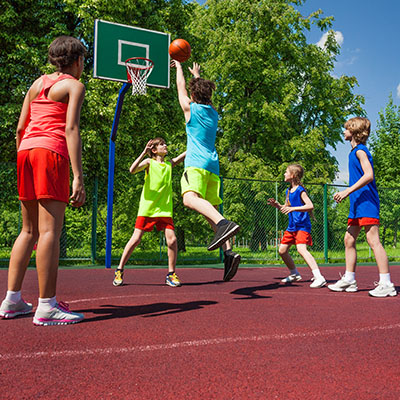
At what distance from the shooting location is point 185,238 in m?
20.1

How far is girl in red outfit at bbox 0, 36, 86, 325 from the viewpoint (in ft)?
10.3

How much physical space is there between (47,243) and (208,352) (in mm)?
1459

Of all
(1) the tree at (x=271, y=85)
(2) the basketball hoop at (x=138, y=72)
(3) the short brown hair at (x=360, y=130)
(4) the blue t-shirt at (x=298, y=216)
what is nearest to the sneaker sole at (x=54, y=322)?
(3) the short brown hair at (x=360, y=130)

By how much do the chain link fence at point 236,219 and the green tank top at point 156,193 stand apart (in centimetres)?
437

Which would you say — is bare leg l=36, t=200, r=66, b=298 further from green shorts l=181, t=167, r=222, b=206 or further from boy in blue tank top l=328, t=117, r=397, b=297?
boy in blue tank top l=328, t=117, r=397, b=297

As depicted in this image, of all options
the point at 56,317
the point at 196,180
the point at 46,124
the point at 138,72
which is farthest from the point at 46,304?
the point at 138,72

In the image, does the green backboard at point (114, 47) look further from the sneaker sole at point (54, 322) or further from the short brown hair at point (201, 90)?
the sneaker sole at point (54, 322)

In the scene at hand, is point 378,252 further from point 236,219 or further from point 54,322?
point 236,219

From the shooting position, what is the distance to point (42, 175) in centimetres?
313

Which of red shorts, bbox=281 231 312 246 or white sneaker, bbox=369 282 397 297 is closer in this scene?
white sneaker, bbox=369 282 397 297

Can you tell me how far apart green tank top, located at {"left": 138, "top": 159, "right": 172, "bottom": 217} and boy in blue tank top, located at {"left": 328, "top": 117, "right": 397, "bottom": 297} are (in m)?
2.30

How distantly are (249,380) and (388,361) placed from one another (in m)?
0.86

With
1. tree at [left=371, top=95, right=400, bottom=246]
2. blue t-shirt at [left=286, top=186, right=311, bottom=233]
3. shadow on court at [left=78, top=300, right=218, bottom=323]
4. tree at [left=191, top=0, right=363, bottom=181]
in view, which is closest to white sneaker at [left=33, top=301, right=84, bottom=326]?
shadow on court at [left=78, top=300, right=218, bottom=323]

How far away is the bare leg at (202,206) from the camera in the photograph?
4062mm
